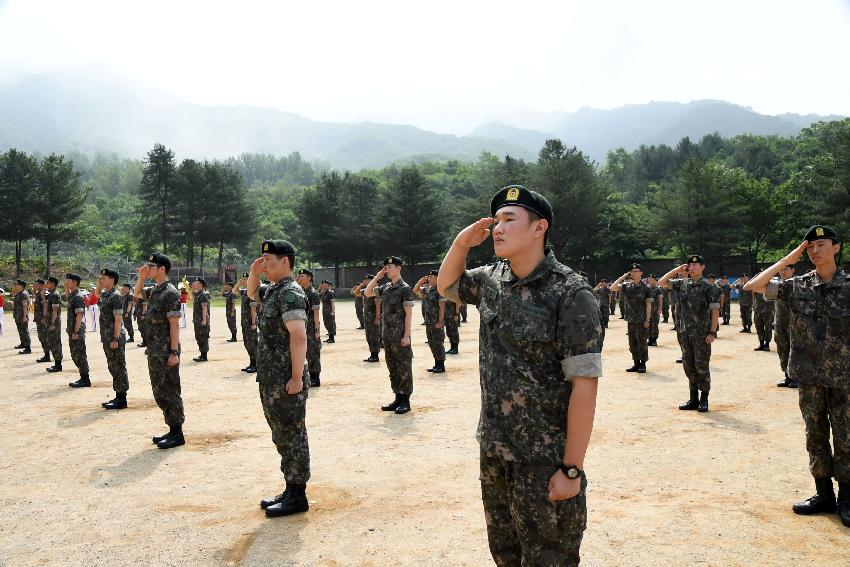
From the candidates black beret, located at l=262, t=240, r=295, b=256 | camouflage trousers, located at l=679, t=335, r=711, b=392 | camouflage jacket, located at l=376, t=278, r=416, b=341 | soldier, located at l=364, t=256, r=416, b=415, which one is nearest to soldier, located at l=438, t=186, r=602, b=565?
black beret, located at l=262, t=240, r=295, b=256

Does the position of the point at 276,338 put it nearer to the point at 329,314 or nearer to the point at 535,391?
the point at 535,391

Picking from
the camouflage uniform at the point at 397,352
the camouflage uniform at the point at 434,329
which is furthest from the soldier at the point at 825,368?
the camouflage uniform at the point at 434,329

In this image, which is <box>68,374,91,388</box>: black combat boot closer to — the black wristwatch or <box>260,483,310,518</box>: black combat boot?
<box>260,483,310,518</box>: black combat boot

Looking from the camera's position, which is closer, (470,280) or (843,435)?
(470,280)

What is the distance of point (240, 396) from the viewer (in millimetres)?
10828

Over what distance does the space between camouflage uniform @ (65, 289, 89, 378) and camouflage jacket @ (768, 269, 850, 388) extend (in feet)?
37.2

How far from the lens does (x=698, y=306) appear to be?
912 centimetres

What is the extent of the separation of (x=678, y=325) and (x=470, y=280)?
7207mm

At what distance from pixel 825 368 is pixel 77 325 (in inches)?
471

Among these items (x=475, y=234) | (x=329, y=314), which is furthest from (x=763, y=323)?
(x=475, y=234)

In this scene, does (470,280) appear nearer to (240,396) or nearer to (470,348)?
(240,396)

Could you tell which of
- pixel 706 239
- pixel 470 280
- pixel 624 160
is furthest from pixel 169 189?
pixel 624 160

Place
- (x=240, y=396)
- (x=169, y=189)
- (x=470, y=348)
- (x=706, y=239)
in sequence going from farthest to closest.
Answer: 1. (x=169, y=189)
2. (x=706, y=239)
3. (x=470, y=348)
4. (x=240, y=396)

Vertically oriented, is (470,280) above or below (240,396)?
above
